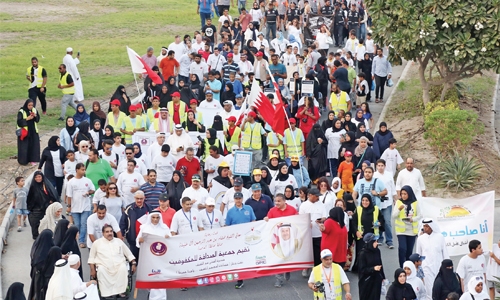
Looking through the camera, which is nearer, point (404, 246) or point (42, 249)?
point (42, 249)

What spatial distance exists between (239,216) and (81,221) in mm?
3170

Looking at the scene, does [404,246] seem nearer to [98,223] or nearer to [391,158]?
[391,158]

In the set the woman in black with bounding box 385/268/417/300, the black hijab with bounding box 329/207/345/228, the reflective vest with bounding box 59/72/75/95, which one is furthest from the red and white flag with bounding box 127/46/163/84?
the woman in black with bounding box 385/268/417/300

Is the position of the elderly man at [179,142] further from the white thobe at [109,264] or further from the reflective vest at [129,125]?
the white thobe at [109,264]

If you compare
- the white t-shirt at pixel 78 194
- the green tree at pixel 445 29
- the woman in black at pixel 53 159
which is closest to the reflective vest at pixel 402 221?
the white t-shirt at pixel 78 194

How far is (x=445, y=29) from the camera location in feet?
76.6

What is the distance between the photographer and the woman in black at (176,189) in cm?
1752

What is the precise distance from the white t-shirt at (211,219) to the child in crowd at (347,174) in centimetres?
A: 307

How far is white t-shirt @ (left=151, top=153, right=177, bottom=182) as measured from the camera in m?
18.7

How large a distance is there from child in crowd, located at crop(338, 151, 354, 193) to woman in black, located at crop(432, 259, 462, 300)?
455cm

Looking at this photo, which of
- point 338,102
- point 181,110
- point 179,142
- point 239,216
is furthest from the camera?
point 338,102

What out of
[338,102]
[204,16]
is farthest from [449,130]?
[204,16]

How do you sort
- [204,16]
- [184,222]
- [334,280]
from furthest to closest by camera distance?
[204,16], [184,222], [334,280]

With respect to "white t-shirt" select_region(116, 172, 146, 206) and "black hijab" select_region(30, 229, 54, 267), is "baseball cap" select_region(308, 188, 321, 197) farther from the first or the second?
"black hijab" select_region(30, 229, 54, 267)
